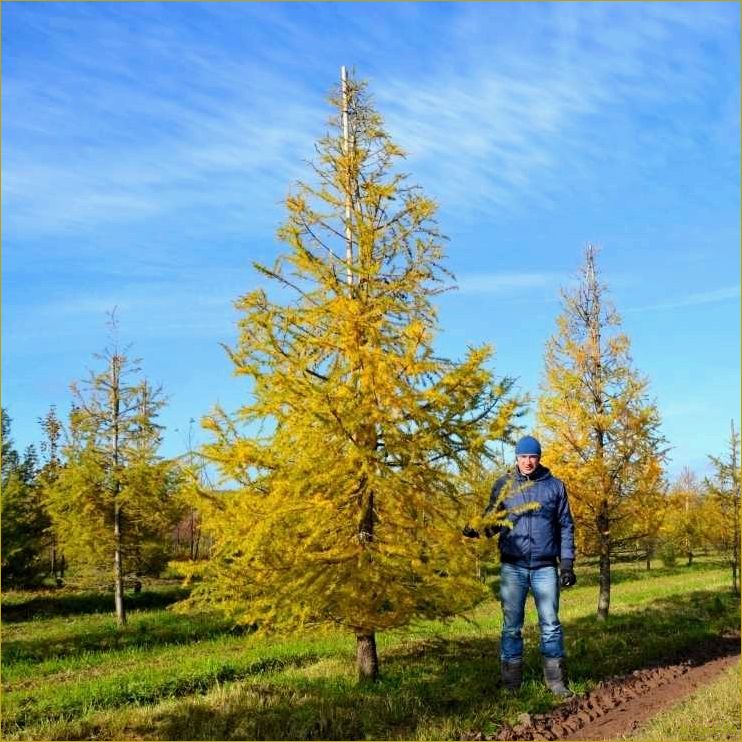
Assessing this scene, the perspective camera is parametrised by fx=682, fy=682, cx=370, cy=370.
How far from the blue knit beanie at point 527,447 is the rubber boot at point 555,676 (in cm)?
209

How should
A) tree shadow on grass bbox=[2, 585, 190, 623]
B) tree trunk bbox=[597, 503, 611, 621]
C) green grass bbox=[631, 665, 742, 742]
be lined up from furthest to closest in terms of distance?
tree shadow on grass bbox=[2, 585, 190, 623]
tree trunk bbox=[597, 503, 611, 621]
green grass bbox=[631, 665, 742, 742]

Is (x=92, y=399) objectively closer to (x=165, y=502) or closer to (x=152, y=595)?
(x=165, y=502)

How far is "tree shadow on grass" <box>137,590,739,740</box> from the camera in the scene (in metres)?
6.05

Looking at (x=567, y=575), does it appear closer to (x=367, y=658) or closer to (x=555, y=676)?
(x=555, y=676)

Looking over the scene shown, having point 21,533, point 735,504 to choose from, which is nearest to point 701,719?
point 735,504

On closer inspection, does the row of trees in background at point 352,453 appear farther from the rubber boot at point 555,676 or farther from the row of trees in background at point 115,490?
the row of trees in background at point 115,490

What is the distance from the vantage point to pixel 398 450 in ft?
22.9

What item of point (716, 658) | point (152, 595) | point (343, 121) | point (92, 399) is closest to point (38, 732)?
point (343, 121)

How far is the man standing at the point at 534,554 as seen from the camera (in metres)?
6.97

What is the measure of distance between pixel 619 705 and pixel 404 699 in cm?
211

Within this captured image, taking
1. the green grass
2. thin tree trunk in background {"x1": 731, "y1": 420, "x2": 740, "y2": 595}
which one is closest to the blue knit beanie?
the green grass

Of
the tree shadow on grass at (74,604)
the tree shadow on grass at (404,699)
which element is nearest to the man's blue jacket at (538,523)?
the tree shadow on grass at (404,699)

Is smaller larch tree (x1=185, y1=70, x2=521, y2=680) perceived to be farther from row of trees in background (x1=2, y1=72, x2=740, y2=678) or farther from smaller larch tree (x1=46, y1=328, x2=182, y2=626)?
smaller larch tree (x1=46, y1=328, x2=182, y2=626)

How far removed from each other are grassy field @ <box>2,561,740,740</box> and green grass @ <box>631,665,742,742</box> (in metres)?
1.06
